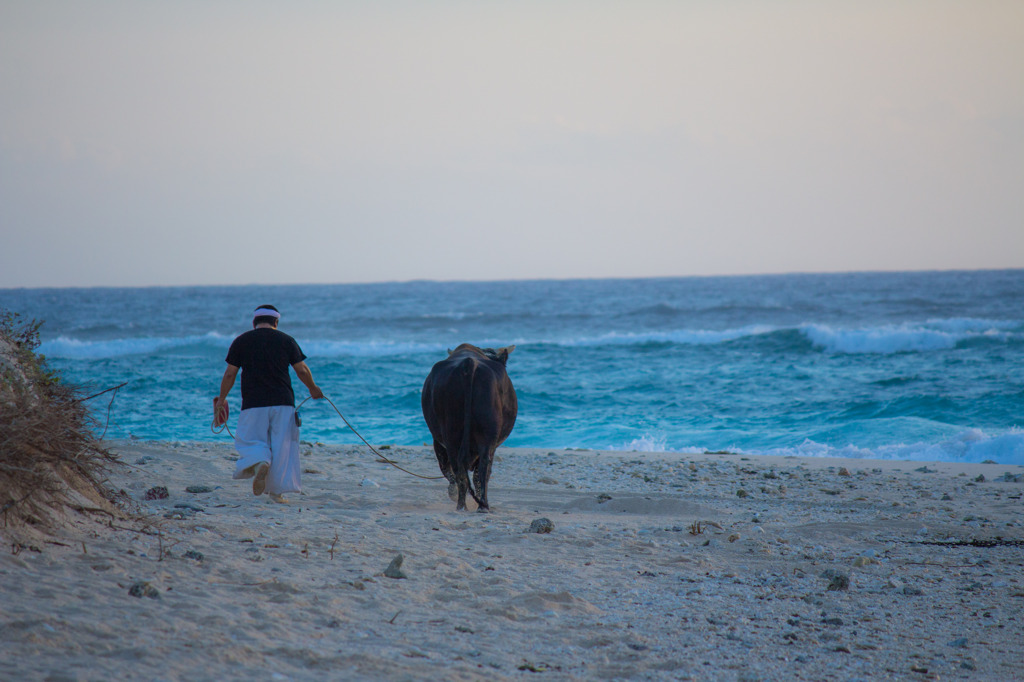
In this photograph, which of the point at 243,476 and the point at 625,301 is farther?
the point at 625,301

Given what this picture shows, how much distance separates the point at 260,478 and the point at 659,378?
14293 millimetres

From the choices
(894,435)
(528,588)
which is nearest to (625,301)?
(894,435)

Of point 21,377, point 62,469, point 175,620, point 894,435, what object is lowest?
point 894,435

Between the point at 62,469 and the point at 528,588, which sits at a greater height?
the point at 62,469

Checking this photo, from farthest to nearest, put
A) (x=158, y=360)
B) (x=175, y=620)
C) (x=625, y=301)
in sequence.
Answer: (x=625, y=301) → (x=158, y=360) → (x=175, y=620)

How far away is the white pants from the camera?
6.26 meters

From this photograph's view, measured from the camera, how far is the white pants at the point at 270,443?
626 centimetres

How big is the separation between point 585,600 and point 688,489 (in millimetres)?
3970

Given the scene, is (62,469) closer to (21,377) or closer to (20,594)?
(21,377)

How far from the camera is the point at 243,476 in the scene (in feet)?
20.6

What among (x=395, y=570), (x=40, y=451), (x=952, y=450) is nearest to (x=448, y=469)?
(x=395, y=570)

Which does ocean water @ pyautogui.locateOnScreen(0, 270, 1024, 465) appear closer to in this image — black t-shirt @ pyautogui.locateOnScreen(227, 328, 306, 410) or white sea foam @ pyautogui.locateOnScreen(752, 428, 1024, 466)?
white sea foam @ pyautogui.locateOnScreen(752, 428, 1024, 466)

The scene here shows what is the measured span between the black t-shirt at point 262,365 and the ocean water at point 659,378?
1.18m

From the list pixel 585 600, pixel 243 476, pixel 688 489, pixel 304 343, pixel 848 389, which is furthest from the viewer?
pixel 304 343
